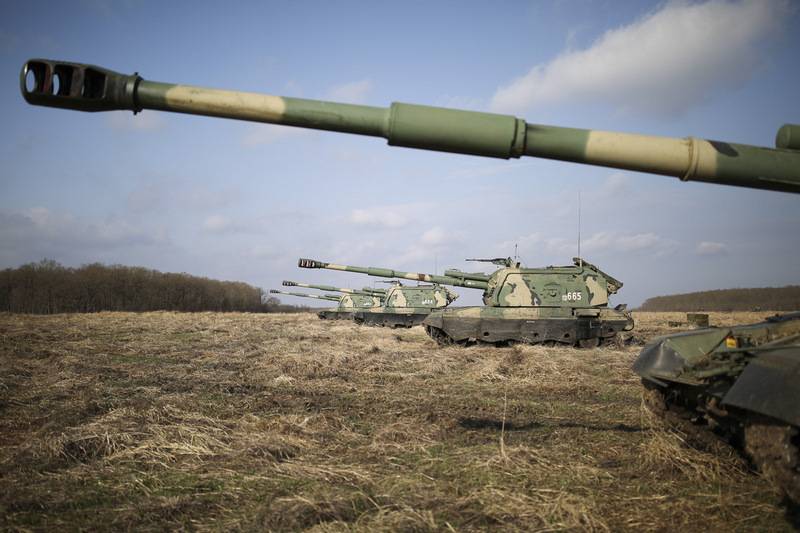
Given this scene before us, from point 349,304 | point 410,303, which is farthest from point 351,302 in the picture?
point 410,303

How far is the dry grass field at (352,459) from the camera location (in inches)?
138

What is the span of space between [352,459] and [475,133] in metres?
3.06

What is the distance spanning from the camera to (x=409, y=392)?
8305mm

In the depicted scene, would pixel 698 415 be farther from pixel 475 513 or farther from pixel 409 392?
pixel 409 392

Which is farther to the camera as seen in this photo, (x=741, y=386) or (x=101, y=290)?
(x=101, y=290)

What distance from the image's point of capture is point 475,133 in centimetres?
350

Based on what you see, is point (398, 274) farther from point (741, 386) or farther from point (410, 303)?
point (741, 386)

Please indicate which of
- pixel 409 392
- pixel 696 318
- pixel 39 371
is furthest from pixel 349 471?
pixel 39 371

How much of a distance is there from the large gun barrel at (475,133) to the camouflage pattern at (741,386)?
4.27ft

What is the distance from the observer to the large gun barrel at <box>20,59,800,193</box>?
3502 millimetres

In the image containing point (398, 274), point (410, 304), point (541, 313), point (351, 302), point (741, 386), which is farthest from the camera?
point (351, 302)

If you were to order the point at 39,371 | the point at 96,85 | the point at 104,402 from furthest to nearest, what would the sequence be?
the point at 39,371
the point at 104,402
the point at 96,85

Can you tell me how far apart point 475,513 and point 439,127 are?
2.62 meters

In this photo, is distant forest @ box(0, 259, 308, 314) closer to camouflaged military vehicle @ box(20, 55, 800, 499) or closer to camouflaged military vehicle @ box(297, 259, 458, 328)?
camouflaged military vehicle @ box(297, 259, 458, 328)
